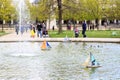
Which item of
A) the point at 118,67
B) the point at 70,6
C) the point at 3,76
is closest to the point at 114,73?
the point at 118,67

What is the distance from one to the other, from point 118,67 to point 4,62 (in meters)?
6.16

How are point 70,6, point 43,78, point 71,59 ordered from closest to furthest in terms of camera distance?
point 43,78 → point 71,59 → point 70,6

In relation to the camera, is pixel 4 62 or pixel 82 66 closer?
pixel 82 66

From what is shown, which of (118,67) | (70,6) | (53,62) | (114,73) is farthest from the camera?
(70,6)

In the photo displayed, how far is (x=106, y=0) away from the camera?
83.1 m

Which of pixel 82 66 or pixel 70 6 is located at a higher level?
pixel 70 6

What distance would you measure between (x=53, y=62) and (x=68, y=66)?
6.03 feet

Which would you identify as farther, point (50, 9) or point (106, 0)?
point (106, 0)

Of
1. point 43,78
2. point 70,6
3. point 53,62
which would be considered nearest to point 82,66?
point 53,62

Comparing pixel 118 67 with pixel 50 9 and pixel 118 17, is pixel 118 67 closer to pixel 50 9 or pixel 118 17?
pixel 50 9

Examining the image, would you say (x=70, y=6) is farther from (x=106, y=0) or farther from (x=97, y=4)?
(x=106, y=0)

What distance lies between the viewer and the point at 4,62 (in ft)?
73.4

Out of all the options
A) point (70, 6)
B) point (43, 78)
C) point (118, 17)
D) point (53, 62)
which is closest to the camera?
point (43, 78)

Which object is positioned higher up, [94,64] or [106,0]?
[106,0]
